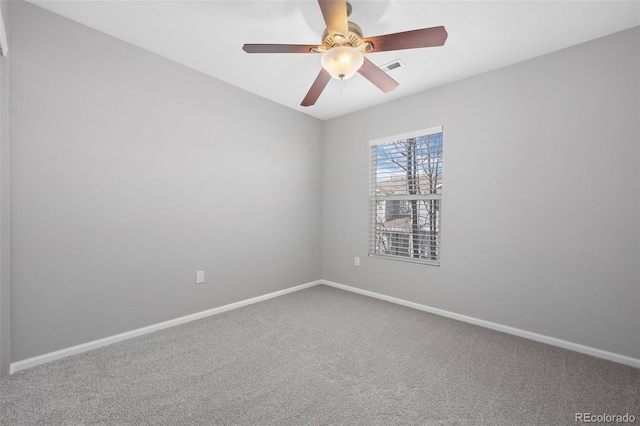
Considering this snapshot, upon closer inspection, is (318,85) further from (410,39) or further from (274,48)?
(410,39)

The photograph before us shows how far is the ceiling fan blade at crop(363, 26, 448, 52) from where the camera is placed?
1550 millimetres

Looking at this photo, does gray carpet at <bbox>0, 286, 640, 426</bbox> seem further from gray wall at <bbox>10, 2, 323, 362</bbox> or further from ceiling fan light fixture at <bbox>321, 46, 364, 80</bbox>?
ceiling fan light fixture at <bbox>321, 46, 364, 80</bbox>

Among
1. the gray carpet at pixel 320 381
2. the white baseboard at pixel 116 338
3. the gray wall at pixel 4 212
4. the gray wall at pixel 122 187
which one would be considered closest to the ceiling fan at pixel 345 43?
the gray wall at pixel 122 187

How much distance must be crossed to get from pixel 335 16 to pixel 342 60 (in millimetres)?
246

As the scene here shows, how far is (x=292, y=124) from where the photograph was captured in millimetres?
3748

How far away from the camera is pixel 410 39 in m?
1.63

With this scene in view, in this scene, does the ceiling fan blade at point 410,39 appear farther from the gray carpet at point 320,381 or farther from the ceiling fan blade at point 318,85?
the gray carpet at point 320,381

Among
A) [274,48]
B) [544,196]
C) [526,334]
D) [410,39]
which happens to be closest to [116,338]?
[274,48]

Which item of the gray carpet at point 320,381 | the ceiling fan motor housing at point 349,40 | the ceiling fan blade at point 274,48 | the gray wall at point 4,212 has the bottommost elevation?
the gray carpet at point 320,381

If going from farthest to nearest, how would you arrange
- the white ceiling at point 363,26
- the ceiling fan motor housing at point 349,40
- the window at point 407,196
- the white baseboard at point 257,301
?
the window at point 407,196 → the white baseboard at point 257,301 → the white ceiling at point 363,26 → the ceiling fan motor housing at point 349,40

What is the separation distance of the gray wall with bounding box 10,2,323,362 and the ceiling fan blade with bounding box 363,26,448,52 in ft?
6.25

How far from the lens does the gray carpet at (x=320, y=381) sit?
1.52m

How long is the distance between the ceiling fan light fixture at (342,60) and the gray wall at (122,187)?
5.30 feet

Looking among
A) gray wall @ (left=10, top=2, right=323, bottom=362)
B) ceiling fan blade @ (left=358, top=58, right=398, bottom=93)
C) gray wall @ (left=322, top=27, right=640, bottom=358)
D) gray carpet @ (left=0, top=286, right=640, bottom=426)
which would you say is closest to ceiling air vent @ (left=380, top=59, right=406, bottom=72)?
ceiling fan blade @ (left=358, top=58, right=398, bottom=93)
